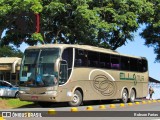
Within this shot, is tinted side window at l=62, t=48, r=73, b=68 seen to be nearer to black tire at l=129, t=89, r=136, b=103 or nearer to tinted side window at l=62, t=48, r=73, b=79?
tinted side window at l=62, t=48, r=73, b=79

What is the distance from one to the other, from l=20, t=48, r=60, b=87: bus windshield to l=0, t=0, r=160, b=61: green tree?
4.92m

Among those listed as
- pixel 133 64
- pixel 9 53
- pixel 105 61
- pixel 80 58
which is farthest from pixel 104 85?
pixel 9 53

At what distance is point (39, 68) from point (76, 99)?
2953mm

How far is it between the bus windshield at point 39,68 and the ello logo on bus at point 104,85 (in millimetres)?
3967

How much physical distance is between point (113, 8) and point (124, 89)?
6.88 m

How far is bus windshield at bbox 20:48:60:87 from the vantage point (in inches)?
913

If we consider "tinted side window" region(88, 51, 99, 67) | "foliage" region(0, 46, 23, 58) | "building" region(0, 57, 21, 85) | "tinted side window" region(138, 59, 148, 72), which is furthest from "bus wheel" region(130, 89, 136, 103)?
"foliage" region(0, 46, 23, 58)

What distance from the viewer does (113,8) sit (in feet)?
110

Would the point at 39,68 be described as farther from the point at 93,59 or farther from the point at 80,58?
the point at 93,59

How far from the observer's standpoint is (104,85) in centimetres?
2741

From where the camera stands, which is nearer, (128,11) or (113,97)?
(113,97)

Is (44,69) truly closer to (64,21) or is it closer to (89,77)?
(89,77)

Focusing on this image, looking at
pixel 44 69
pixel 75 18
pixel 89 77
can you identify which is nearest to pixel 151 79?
pixel 75 18

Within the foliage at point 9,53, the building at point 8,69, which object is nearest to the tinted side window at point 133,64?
the building at point 8,69
